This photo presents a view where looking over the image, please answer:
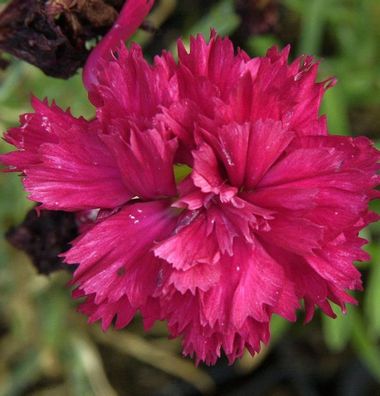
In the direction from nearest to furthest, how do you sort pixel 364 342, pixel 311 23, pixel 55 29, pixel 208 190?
pixel 208 190 → pixel 55 29 → pixel 311 23 → pixel 364 342

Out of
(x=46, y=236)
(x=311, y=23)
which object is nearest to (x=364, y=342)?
(x=311, y=23)

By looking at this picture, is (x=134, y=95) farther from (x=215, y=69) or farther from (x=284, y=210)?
(x=284, y=210)

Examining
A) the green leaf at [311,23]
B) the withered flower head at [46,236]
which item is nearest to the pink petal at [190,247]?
→ the withered flower head at [46,236]

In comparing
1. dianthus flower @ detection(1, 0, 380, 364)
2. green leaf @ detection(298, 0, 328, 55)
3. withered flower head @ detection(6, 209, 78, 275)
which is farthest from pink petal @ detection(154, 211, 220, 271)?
green leaf @ detection(298, 0, 328, 55)

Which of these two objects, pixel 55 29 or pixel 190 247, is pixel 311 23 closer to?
pixel 55 29

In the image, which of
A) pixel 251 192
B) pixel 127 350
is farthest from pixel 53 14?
pixel 127 350

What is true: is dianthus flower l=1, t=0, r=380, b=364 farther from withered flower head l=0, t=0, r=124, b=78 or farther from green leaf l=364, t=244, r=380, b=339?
green leaf l=364, t=244, r=380, b=339

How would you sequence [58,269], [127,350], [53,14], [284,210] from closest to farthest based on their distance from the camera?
[284,210] < [53,14] < [58,269] < [127,350]

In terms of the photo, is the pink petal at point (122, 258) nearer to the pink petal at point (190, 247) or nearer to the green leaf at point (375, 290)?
the pink petal at point (190, 247)
